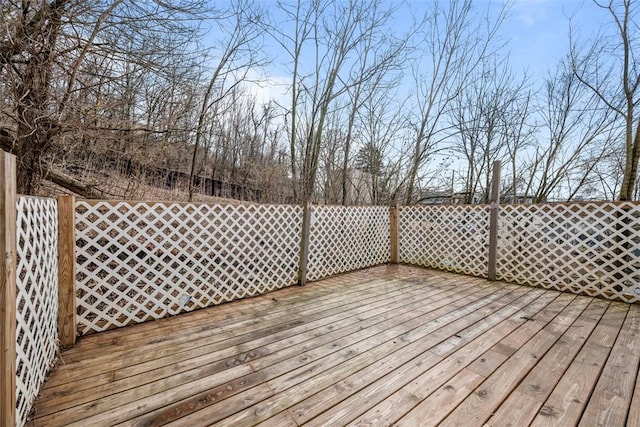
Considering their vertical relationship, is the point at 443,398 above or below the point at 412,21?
below

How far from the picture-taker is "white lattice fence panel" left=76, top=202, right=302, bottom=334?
214 centimetres

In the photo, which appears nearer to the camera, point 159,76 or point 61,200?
point 61,200

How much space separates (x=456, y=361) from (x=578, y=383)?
0.64 meters

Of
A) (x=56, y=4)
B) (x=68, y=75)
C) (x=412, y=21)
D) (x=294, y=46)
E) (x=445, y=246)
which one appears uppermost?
(x=412, y=21)

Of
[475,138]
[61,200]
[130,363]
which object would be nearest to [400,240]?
[475,138]

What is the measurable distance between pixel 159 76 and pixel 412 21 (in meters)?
4.54

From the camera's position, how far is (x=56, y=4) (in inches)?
85.0

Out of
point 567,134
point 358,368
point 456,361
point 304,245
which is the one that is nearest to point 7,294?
point 358,368

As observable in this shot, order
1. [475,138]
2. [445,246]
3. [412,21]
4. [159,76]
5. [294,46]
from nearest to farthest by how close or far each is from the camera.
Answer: [159,76] → [294,46] → [445,246] → [412,21] → [475,138]

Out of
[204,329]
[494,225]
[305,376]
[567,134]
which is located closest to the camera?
[305,376]

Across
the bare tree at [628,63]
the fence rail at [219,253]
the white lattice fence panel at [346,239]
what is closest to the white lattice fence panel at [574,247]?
the fence rail at [219,253]

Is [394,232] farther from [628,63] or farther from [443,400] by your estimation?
[628,63]

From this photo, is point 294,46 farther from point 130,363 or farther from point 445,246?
point 130,363

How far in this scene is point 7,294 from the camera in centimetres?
93
